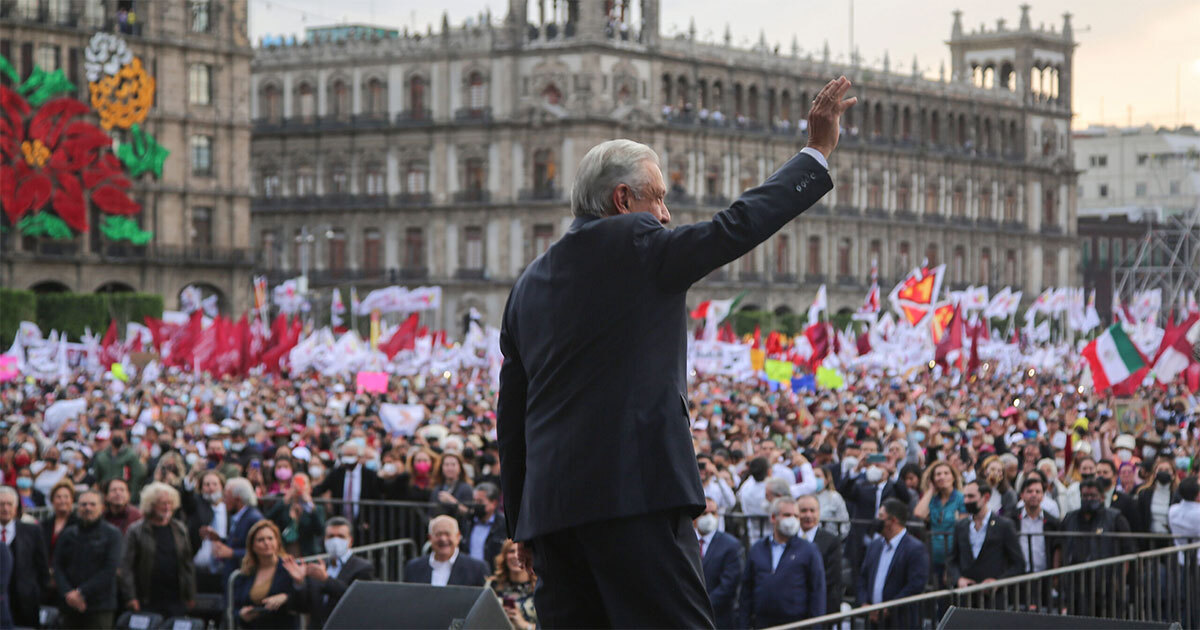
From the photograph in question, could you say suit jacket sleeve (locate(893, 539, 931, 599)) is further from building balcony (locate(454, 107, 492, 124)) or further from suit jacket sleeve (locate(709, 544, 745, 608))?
building balcony (locate(454, 107, 492, 124))

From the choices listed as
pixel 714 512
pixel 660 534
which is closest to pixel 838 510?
pixel 714 512

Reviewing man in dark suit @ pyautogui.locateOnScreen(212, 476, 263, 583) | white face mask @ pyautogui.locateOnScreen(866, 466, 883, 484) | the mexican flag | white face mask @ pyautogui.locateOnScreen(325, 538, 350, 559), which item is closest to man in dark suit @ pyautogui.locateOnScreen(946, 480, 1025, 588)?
white face mask @ pyautogui.locateOnScreen(866, 466, 883, 484)

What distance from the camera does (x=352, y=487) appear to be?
16.6m

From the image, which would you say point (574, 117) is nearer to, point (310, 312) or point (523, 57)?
point (523, 57)

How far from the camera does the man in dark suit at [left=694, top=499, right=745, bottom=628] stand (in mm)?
12148

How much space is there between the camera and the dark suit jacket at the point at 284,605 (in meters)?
11.5

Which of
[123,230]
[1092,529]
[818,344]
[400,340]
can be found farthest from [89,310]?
[1092,529]

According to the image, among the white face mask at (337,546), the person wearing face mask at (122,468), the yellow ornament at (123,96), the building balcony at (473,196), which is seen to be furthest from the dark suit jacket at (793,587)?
the building balcony at (473,196)

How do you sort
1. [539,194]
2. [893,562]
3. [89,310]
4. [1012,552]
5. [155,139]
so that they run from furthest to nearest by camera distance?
[539,194] → [155,139] → [89,310] → [1012,552] → [893,562]

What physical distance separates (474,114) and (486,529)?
6350cm

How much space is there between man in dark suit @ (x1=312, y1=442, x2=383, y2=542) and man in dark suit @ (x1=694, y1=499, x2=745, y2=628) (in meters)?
4.76

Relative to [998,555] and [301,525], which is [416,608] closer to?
[998,555]

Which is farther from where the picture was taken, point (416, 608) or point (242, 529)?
point (242, 529)

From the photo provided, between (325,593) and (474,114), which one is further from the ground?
(474,114)
